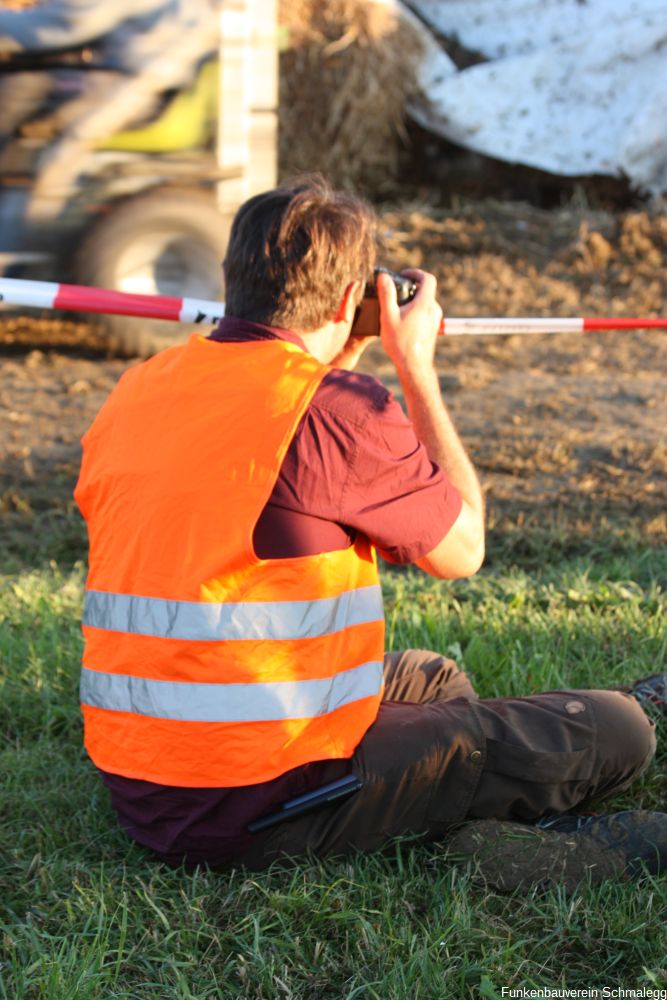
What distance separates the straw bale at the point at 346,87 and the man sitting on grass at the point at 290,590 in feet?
25.5

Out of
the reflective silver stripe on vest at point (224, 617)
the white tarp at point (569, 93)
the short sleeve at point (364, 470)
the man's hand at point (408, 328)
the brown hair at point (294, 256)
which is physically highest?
the white tarp at point (569, 93)

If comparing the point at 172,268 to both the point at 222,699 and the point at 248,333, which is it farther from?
the point at 222,699

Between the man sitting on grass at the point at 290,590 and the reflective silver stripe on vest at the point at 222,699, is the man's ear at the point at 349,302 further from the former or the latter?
the reflective silver stripe on vest at the point at 222,699

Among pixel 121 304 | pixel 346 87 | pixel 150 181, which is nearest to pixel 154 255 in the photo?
pixel 150 181

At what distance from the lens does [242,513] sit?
2.36 metres

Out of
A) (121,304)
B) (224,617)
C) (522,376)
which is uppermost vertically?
(121,304)

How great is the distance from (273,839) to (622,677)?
4.67ft

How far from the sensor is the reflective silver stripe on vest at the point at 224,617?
2412mm

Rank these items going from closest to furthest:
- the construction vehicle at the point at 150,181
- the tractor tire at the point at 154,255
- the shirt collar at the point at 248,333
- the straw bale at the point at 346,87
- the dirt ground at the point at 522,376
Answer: the shirt collar at the point at 248,333 → the dirt ground at the point at 522,376 → the construction vehicle at the point at 150,181 → the tractor tire at the point at 154,255 → the straw bale at the point at 346,87

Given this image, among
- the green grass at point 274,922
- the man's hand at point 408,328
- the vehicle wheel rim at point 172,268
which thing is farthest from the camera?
the vehicle wheel rim at point 172,268

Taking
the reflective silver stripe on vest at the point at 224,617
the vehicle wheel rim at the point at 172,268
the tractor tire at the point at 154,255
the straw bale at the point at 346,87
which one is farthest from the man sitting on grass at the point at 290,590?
the straw bale at the point at 346,87

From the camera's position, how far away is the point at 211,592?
2.40 meters

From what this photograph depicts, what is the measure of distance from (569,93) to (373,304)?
8.34 m

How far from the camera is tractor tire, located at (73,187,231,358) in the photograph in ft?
23.3
